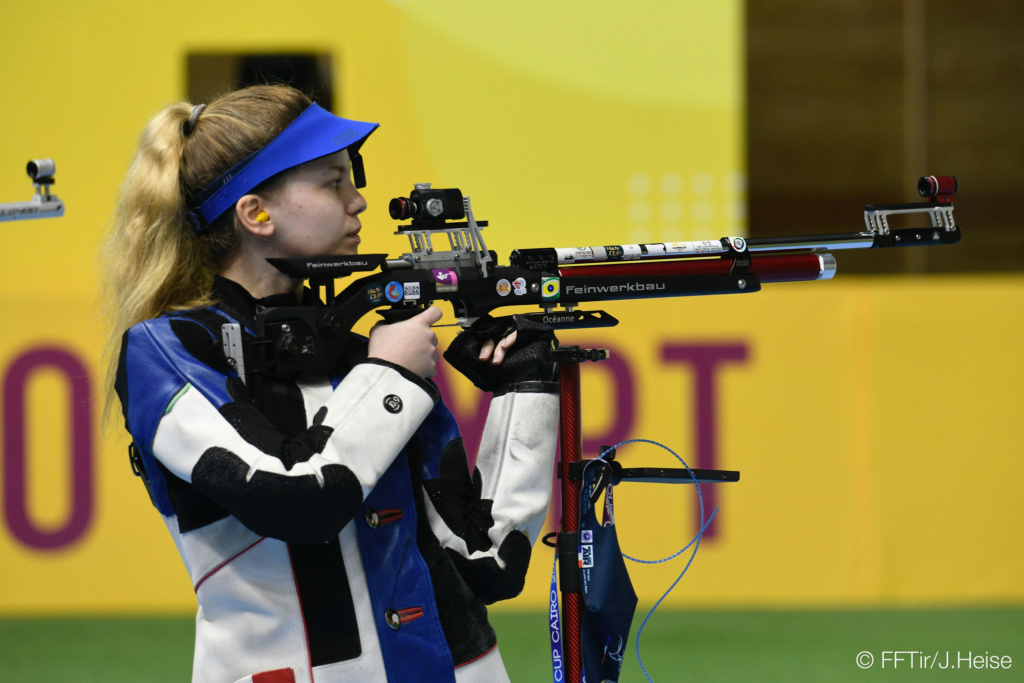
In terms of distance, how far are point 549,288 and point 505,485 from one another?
35 centimetres

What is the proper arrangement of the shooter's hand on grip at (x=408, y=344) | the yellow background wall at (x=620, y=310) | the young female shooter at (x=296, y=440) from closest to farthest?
the young female shooter at (x=296, y=440)
the shooter's hand on grip at (x=408, y=344)
the yellow background wall at (x=620, y=310)

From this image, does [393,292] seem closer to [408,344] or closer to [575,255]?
[408,344]

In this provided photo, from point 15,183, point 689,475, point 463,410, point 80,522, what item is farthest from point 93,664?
point 689,475

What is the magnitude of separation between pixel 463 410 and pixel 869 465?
5.23 feet

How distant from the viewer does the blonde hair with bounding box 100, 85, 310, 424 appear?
5.88 ft

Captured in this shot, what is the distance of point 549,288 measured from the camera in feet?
6.40

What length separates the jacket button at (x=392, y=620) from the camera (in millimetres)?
1646

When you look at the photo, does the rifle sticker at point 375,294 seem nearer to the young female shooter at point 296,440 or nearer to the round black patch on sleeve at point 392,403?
the young female shooter at point 296,440

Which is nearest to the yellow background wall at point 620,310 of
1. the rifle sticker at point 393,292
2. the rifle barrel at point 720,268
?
the rifle barrel at point 720,268

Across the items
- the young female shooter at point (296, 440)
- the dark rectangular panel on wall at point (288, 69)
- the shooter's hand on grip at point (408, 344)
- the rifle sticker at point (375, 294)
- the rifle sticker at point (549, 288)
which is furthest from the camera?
the dark rectangular panel on wall at point (288, 69)

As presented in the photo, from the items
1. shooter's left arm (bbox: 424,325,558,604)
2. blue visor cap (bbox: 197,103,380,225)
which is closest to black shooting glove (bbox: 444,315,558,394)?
shooter's left arm (bbox: 424,325,558,604)

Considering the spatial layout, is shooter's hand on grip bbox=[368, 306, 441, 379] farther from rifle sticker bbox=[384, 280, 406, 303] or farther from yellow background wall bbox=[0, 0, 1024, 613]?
yellow background wall bbox=[0, 0, 1024, 613]

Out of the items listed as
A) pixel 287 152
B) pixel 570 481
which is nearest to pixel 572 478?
pixel 570 481

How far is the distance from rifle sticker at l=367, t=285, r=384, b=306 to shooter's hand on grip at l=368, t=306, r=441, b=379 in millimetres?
64
